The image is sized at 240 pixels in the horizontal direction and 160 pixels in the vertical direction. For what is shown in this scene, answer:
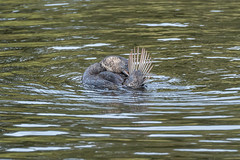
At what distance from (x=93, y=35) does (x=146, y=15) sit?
2857mm

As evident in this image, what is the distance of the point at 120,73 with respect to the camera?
1145 cm

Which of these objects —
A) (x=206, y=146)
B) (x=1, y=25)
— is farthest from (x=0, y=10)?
(x=206, y=146)

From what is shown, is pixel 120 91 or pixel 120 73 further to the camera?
pixel 120 73

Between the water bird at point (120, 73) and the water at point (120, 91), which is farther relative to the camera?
the water bird at point (120, 73)

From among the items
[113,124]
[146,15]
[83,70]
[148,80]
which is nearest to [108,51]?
[83,70]

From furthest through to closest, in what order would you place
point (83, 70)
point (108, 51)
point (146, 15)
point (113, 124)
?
point (146, 15)
point (108, 51)
point (83, 70)
point (113, 124)

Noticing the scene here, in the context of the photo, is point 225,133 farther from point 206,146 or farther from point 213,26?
point 213,26

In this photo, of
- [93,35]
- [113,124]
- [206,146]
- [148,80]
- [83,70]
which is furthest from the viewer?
[93,35]

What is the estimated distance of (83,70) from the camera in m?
12.1

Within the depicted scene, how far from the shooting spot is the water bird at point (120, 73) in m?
10.2

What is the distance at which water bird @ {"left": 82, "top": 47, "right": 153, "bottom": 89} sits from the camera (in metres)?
10.2

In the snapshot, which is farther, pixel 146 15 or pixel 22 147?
pixel 146 15

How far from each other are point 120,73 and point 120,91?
139 centimetres

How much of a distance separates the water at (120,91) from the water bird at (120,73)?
267mm
